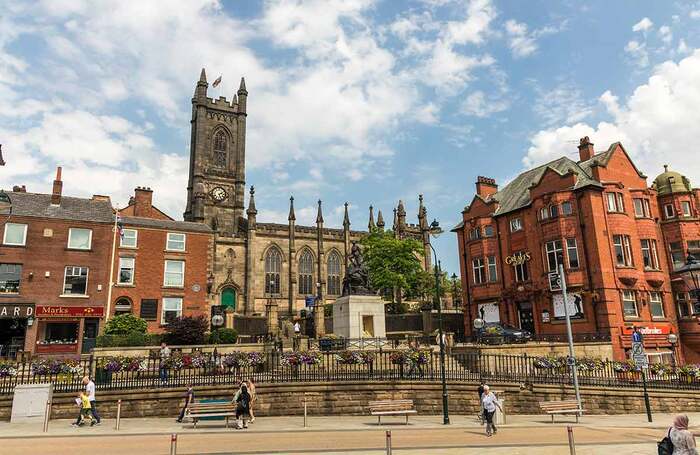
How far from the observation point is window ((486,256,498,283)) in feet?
123

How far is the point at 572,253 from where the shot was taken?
3152 centimetres

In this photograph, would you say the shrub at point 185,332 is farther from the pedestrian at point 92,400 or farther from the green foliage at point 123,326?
the pedestrian at point 92,400

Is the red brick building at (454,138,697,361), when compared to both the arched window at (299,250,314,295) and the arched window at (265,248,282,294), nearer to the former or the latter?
the arched window at (299,250,314,295)

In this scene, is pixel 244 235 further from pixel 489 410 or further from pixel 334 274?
pixel 489 410

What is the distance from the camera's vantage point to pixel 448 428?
14906mm

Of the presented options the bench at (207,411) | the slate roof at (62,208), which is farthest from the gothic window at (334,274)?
the bench at (207,411)

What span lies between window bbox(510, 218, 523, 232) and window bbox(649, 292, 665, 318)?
32.9ft

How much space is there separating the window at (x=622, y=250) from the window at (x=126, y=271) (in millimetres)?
35989

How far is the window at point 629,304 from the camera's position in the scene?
2969 centimetres

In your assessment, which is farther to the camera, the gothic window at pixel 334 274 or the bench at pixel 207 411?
the gothic window at pixel 334 274

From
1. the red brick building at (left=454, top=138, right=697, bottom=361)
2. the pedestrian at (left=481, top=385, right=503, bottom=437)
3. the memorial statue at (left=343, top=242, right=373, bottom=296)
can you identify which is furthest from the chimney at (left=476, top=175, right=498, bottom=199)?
the pedestrian at (left=481, top=385, right=503, bottom=437)

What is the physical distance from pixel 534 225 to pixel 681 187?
1181 cm

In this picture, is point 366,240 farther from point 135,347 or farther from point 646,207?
point 135,347

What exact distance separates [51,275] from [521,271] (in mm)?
35211
